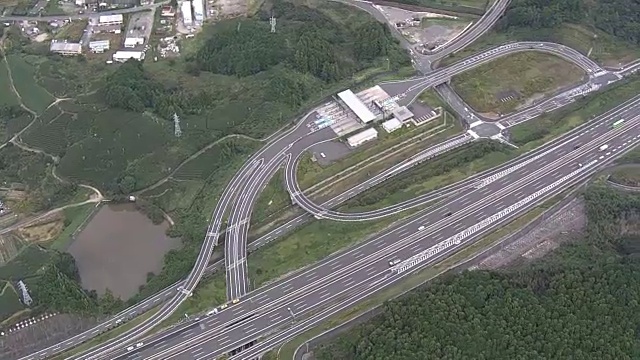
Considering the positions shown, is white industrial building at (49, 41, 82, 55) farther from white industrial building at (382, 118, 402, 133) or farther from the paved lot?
white industrial building at (382, 118, 402, 133)

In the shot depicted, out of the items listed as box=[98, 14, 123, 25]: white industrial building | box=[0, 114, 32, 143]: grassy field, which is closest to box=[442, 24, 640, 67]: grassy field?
box=[98, 14, 123, 25]: white industrial building

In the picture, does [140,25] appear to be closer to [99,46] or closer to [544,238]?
[99,46]

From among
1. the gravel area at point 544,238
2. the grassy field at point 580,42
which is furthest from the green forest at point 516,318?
the grassy field at point 580,42

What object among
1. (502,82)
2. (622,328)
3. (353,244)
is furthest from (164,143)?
(622,328)

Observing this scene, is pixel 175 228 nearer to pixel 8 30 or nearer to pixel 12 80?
pixel 12 80

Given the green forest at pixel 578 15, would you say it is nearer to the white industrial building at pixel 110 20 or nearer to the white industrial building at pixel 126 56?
the white industrial building at pixel 126 56
